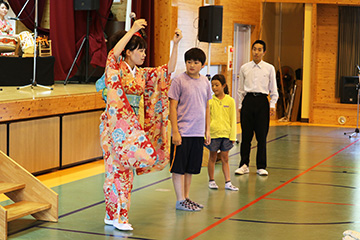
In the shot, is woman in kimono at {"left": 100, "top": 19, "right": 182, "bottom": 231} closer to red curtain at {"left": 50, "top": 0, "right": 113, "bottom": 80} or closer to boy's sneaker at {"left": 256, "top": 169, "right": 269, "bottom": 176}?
boy's sneaker at {"left": 256, "top": 169, "right": 269, "bottom": 176}

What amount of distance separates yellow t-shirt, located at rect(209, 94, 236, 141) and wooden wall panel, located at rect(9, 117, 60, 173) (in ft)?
6.40

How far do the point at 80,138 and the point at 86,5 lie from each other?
2830mm

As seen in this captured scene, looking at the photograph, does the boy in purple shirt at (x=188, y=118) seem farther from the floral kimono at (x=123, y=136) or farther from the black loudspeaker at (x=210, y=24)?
the black loudspeaker at (x=210, y=24)

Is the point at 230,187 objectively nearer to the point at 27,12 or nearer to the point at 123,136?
the point at 123,136

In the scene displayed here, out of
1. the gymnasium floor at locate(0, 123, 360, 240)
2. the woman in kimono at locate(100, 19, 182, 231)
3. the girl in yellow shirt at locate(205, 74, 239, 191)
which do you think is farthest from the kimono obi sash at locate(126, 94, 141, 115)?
the girl in yellow shirt at locate(205, 74, 239, 191)

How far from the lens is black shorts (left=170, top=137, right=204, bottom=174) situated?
4930mm

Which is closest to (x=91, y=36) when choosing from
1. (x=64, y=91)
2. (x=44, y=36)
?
(x=44, y=36)

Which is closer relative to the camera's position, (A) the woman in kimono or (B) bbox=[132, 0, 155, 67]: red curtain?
(A) the woman in kimono

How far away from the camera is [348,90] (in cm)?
1255

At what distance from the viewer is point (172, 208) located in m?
5.12

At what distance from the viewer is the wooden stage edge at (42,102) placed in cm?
614

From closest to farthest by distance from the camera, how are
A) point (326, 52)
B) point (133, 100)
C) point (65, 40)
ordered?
1. point (133, 100)
2. point (65, 40)
3. point (326, 52)

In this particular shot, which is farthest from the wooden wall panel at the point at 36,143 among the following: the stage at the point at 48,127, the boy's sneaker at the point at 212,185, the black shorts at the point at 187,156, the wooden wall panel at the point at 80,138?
the black shorts at the point at 187,156

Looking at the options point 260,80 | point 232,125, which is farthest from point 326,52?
point 232,125
